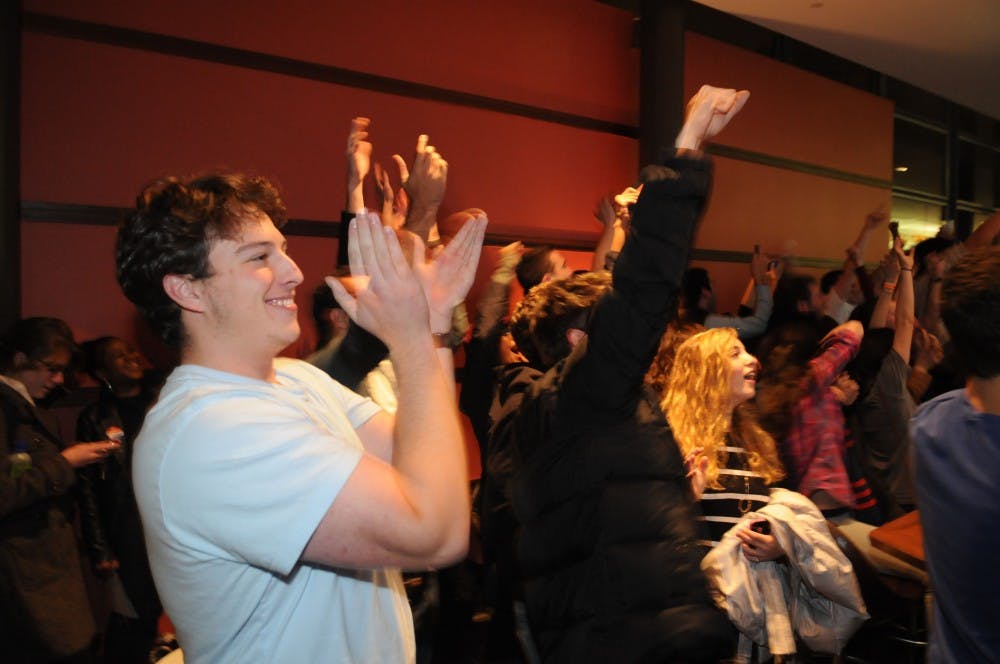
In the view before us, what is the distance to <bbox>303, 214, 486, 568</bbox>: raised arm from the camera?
41.2 inches

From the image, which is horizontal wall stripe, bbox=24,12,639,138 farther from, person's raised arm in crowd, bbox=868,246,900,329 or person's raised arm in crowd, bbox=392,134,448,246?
person's raised arm in crowd, bbox=868,246,900,329

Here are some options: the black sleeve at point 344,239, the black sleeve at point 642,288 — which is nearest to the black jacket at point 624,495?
the black sleeve at point 642,288

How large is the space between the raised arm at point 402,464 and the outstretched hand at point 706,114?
712 millimetres

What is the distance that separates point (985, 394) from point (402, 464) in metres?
1.20

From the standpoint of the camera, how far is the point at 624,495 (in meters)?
1.67

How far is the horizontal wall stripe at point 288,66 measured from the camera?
288cm

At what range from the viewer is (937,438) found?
65.4 inches

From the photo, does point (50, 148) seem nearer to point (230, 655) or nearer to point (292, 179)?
point (292, 179)

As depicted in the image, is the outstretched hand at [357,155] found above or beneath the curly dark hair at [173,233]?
above

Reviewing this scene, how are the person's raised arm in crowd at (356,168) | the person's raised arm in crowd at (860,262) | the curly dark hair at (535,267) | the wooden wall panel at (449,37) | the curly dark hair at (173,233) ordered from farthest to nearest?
the person's raised arm in crowd at (860,262) < the curly dark hair at (535,267) < the wooden wall panel at (449,37) < the person's raised arm in crowd at (356,168) < the curly dark hair at (173,233)

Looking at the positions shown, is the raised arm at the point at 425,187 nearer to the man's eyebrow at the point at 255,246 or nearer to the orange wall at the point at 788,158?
the man's eyebrow at the point at 255,246

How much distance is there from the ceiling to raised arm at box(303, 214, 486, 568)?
404cm

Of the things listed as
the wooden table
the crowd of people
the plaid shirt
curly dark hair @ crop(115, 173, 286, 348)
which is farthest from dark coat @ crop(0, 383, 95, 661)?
the wooden table

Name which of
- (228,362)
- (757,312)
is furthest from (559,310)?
(757,312)
